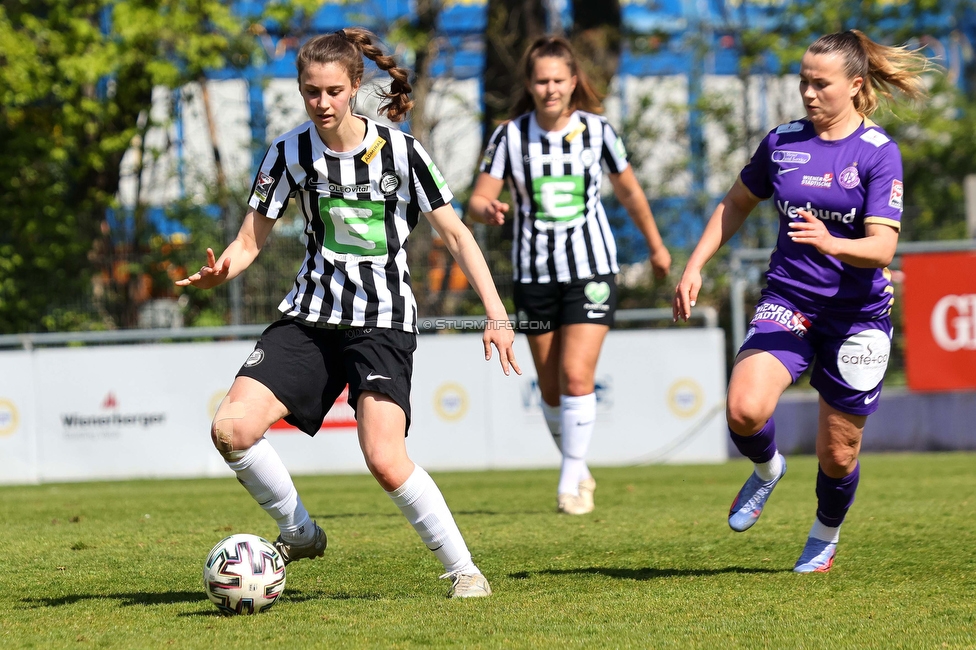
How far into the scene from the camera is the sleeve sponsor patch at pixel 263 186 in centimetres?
433

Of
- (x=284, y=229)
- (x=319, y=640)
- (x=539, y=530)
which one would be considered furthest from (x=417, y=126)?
(x=319, y=640)

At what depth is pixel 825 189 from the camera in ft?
14.3

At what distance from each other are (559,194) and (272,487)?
305 centimetres

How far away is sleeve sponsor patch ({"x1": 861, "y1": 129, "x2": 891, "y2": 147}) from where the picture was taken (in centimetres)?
439

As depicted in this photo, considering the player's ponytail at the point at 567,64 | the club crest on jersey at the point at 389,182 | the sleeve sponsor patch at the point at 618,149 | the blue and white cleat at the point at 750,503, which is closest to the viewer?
the club crest on jersey at the point at 389,182

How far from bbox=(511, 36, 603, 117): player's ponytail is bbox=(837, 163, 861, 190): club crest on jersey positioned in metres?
2.53

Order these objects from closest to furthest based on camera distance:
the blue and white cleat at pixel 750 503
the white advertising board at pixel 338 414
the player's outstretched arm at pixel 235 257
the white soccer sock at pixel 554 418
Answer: the player's outstretched arm at pixel 235 257 → the blue and white cleat at pixel 750 503 → the white soccer sock at pixel 554 418 → the white advertising board at pixel 338 414

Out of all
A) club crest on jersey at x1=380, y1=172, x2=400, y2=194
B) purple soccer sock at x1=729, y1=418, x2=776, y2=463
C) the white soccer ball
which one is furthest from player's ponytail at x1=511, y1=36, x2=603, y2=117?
the white soccer ball

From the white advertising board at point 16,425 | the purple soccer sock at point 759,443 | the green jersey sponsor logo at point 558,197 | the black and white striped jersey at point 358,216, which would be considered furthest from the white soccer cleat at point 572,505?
the white advertising board at point 16,425

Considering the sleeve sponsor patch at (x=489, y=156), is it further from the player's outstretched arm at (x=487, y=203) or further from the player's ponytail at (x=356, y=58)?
the player's ponytail at (x=356, y=58)

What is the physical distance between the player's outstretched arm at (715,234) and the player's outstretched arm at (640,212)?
209 cm

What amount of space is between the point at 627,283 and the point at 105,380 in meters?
5.06

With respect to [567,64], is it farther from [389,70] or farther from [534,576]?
[534,576]

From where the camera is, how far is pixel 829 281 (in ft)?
14.4
